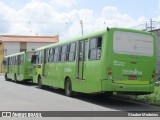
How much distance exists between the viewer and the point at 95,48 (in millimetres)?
16203

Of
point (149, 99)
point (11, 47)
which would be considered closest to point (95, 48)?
point (149, 99)

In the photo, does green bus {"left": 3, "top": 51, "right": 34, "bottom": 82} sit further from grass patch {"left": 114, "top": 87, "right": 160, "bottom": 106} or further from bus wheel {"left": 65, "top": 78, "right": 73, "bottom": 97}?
grass patch {"left": 114, "top": 87, "right": 160, "bottom": 106}

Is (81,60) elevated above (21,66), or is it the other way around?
(81,60)

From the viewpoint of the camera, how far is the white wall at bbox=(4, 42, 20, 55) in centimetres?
8775

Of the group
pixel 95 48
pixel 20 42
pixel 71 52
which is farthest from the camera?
pixel 20 42

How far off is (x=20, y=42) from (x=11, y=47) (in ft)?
Answer: 8.08

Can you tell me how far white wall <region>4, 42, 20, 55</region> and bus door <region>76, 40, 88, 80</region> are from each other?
2793 inches

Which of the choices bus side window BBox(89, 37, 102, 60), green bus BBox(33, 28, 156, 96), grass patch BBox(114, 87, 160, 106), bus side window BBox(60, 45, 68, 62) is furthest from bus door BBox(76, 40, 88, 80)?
grass patch BBox(114, 87, 160, 106)

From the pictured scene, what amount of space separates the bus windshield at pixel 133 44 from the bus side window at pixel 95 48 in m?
0.79

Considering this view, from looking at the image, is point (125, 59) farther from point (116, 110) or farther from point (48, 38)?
point (48, 38)

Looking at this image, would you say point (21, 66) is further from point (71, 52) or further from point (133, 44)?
point (133, 44)

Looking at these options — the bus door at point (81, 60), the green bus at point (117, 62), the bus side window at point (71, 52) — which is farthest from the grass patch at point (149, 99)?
the bus side window at point (71, 52)

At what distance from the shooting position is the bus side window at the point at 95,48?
15836 mm

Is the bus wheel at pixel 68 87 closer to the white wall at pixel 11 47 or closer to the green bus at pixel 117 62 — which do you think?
the green bus at pixel 117 62
